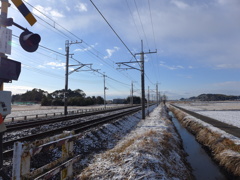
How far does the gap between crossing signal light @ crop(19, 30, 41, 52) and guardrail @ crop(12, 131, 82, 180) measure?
7.38 feet

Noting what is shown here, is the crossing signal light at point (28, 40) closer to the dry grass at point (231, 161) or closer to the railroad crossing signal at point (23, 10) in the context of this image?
the railroad crossing signal at point (23, 10)

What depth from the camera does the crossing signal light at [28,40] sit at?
4.12 m

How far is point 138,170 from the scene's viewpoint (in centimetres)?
527

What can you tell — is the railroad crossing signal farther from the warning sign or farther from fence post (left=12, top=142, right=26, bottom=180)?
fence post (left=12, top=142, right=26, bottom=180)

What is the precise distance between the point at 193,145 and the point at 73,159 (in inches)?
457

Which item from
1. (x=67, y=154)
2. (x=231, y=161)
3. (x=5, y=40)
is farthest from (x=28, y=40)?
(x=231, y=161)

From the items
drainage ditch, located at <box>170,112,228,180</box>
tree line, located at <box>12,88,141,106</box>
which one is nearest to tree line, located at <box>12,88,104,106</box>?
tree line, located at <box>12,88,141,106</box>

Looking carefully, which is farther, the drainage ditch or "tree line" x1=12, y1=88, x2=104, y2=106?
"tree line" x1=12, y1=88, x2=104, y2=106

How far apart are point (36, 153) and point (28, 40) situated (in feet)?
8.47

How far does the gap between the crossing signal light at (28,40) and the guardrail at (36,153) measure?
2249mm

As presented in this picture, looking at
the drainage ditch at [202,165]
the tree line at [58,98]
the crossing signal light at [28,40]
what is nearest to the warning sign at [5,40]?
the crossing signal light at [28,40]

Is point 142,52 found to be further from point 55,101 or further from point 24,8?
point 55,101

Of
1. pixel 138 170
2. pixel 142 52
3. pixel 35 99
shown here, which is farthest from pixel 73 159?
pixel 35 99

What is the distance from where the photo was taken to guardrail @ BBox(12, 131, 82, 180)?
2.85 m
